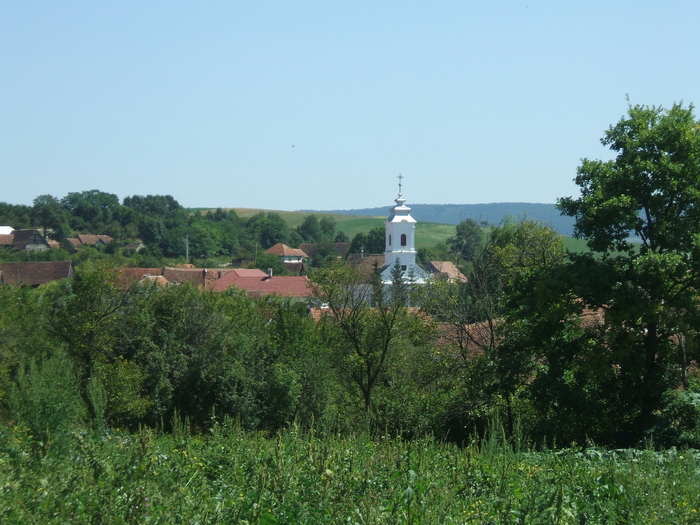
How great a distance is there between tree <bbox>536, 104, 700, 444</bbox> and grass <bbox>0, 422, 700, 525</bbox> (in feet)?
27.8

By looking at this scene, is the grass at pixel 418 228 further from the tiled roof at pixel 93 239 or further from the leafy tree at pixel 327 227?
the tiled roof at pixel 93 239

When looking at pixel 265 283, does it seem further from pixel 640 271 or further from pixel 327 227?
pixel 327 227

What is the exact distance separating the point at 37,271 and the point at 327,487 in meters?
71.1

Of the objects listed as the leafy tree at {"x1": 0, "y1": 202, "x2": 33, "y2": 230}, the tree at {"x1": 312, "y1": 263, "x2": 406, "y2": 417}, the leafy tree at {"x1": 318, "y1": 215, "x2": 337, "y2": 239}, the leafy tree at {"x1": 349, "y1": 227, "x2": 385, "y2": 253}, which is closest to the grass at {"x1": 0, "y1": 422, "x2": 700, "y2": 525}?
the tree at {"x1": 312, "y1": 263, "x2": 406, "y2": 417}

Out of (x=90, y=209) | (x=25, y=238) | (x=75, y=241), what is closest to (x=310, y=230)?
(x=90, y=209)


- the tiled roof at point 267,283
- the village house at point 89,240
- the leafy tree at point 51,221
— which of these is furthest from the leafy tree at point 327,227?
the tiled roof at point 267,283

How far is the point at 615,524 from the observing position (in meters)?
4.75

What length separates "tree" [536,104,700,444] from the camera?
14.9m

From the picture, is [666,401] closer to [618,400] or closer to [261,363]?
[618,400]

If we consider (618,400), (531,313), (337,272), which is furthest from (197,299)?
(618,400)

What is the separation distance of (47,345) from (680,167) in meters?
16.1

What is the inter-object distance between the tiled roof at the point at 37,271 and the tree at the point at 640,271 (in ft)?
196

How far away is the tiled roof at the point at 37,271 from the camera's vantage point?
67625 mm

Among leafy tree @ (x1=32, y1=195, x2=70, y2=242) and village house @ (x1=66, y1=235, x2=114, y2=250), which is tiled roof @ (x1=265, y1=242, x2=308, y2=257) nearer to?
village house @ (x1=66, y1=235, x2=114, y2=250)
